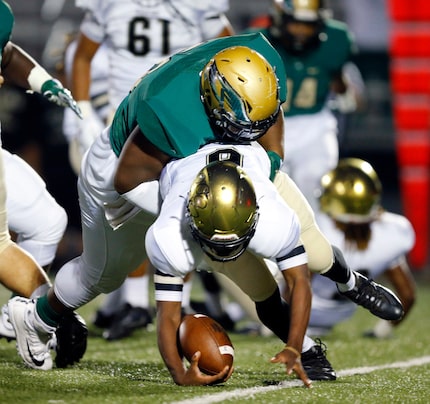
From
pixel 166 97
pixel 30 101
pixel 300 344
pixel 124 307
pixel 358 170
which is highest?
pixel 166 97

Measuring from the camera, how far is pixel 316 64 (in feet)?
21.9

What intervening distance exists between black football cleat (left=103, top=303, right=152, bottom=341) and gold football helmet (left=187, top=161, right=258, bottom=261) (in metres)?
2.05

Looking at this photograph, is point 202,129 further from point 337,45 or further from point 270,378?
point 337,45

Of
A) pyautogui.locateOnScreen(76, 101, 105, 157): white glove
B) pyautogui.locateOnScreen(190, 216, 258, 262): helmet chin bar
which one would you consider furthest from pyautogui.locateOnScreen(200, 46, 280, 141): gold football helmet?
pyautogui.locateOnScreen(76, 101, 105, 157): white glove

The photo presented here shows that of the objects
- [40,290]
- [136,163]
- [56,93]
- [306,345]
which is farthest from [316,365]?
[56,93]

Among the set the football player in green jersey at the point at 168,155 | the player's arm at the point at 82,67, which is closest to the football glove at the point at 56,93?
the football player in green jersey at the point at 168,155

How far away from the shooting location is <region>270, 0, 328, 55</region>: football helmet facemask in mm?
6543

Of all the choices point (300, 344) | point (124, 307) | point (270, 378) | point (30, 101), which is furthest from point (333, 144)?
point (30, 101)

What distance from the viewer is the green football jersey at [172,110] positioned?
3736mm

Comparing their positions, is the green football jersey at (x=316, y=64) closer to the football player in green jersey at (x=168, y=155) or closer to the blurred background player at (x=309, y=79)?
the blurred background player at (x=309, y=79)

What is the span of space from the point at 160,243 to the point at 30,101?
7.05 m

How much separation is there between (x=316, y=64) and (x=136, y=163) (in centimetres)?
307

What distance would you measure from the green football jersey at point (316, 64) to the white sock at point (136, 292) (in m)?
1.64

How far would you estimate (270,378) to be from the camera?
4.08 metres
